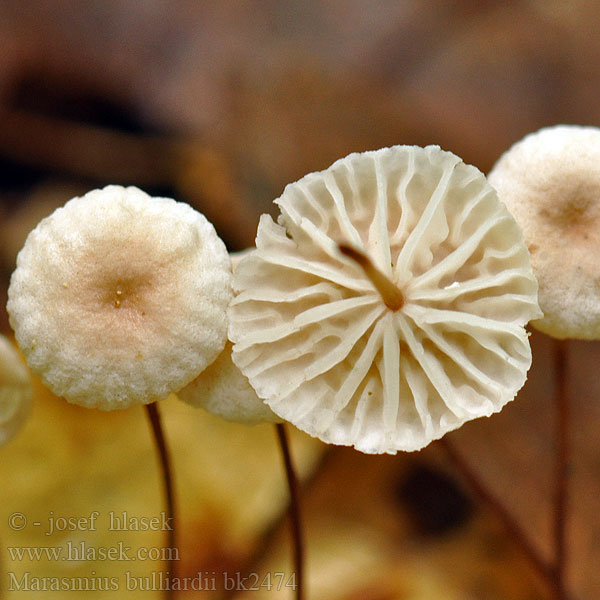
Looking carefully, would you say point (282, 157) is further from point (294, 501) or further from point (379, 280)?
point (379, 280)

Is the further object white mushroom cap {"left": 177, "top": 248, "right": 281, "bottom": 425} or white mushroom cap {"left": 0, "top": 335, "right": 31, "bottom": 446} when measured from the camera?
white mushroom cap {"left": 0, "top": 335, "right": 31, "bottom": 446}

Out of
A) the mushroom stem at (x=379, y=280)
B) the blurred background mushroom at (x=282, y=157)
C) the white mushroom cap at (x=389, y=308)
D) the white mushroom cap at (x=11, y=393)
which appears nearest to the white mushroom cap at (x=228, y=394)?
the white mushroom cap at (x=389, y=308)

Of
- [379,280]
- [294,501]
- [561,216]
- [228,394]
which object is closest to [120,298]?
[228,394]

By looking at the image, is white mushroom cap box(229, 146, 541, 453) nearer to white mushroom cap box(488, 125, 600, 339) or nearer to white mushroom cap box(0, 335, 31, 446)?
white mushroom cap box(488, 125, 600, 339)

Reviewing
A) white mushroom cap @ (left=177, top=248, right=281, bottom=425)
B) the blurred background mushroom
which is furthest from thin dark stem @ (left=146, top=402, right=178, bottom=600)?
the blurred background mushroom

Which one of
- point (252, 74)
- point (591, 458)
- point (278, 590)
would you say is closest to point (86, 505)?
point (278, 590)

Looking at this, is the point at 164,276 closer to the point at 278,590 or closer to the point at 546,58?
the point at 278,590

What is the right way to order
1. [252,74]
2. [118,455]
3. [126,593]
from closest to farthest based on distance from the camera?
[126,593] < [118,455] < [252,74]
